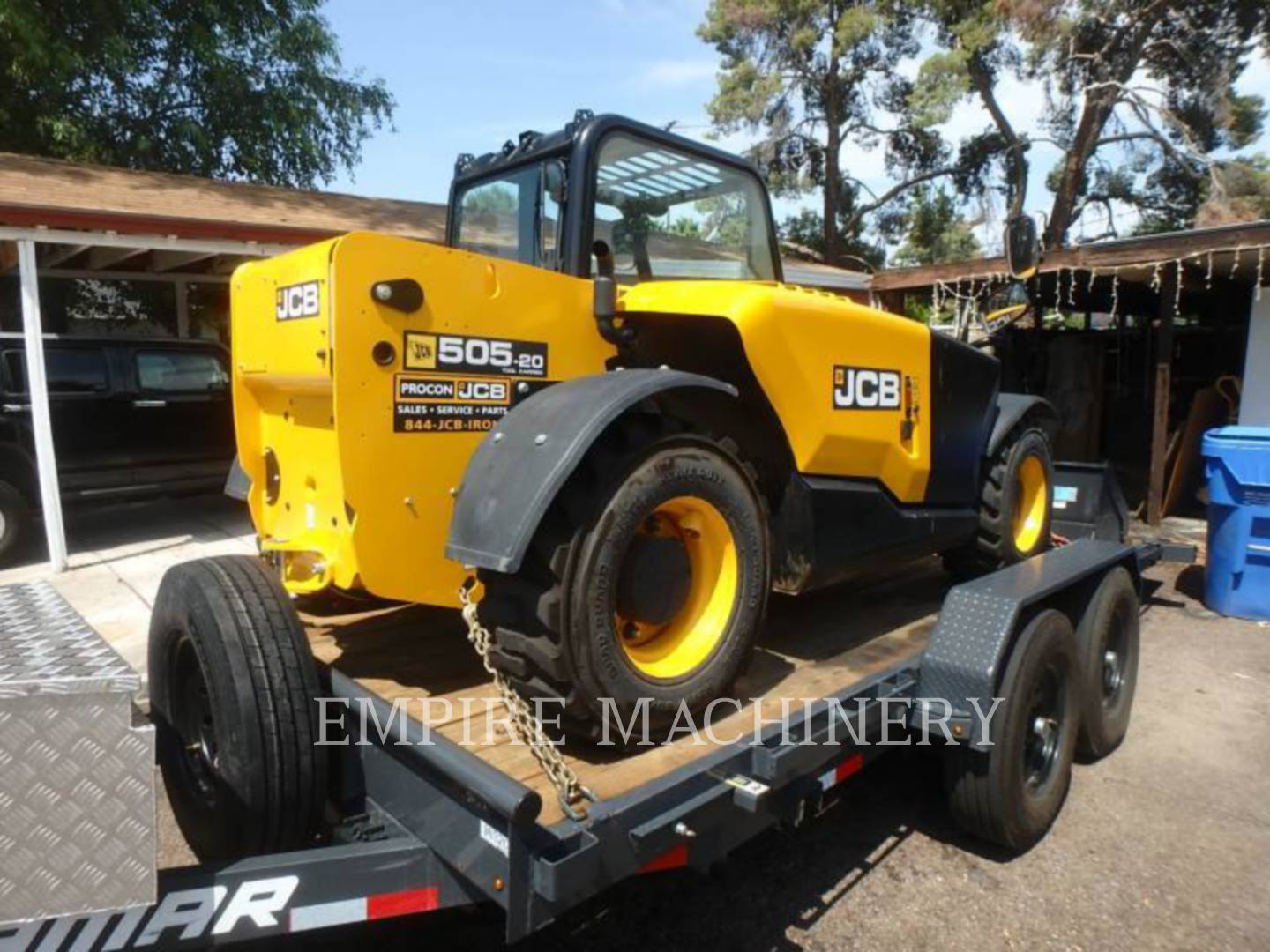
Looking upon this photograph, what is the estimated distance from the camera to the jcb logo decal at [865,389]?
3.21 m

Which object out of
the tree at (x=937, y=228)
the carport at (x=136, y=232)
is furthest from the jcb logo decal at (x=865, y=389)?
the tree at (x=937, y=228)

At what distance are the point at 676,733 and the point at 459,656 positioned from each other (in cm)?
90

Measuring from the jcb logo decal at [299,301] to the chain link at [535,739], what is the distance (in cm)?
90

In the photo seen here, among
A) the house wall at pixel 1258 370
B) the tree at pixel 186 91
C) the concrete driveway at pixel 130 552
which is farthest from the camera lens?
the tree at pixel 186 91

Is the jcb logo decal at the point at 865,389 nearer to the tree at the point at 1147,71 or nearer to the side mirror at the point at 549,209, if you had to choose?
Answer: the side mirror at the point at 549,209

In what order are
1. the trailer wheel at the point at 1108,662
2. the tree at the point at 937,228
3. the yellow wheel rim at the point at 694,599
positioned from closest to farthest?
the yellow wheel rim at the point at 694,599 < the trailer wheel at the point at 1108,662 < the tree at the point at 937,228

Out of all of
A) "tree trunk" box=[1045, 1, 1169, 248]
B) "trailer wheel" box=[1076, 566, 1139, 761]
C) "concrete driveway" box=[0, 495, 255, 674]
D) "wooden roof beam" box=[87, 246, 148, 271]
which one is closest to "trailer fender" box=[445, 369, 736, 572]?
"trailer wheel" box=[1076, 566, 1139, 761]

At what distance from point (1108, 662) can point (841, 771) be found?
7.27ft

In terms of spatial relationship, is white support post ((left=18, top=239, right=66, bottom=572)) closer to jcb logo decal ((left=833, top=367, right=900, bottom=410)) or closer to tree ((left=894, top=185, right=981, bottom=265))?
jcb logo decal ((left=833, top=367, right=900, bottom=410))

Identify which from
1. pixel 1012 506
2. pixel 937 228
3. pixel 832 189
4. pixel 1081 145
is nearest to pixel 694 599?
pixel 1012 506

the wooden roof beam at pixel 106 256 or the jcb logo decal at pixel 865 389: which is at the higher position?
the wooden roof beam at pixel 106 256

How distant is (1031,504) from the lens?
16.3 ft

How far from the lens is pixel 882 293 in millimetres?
11359

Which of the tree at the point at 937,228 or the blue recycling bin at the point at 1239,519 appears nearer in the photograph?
the blue recycling bin at the point at 1239,519
